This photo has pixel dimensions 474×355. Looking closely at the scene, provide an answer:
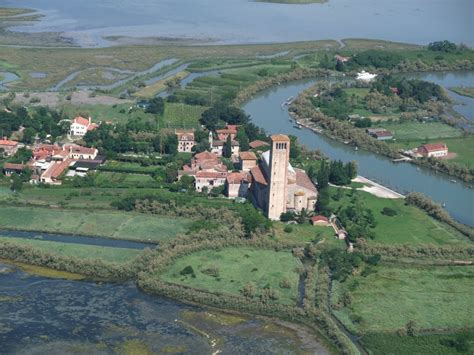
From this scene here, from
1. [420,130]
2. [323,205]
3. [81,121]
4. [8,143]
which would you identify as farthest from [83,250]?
[420,130]

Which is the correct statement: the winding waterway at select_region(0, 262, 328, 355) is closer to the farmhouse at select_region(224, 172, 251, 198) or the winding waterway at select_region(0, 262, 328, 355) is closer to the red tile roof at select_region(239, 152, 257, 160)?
the farmhouse at select_region(224, 172, 251, 198)

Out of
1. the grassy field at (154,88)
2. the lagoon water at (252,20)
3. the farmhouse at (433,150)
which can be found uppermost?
the lagoon water at (252,20)

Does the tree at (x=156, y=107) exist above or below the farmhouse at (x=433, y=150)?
above

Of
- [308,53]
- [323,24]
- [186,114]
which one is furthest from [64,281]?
[323,24]

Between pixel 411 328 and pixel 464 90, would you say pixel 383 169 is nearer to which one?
pixel 411 328

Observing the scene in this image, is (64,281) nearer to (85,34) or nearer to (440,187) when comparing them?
(440,187)

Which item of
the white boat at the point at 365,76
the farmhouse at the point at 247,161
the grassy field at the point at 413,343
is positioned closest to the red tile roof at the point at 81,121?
the farmhouse at the point at 247,161

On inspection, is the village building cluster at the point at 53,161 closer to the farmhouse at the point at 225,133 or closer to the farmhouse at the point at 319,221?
the farmhouse at the point at 225,133
